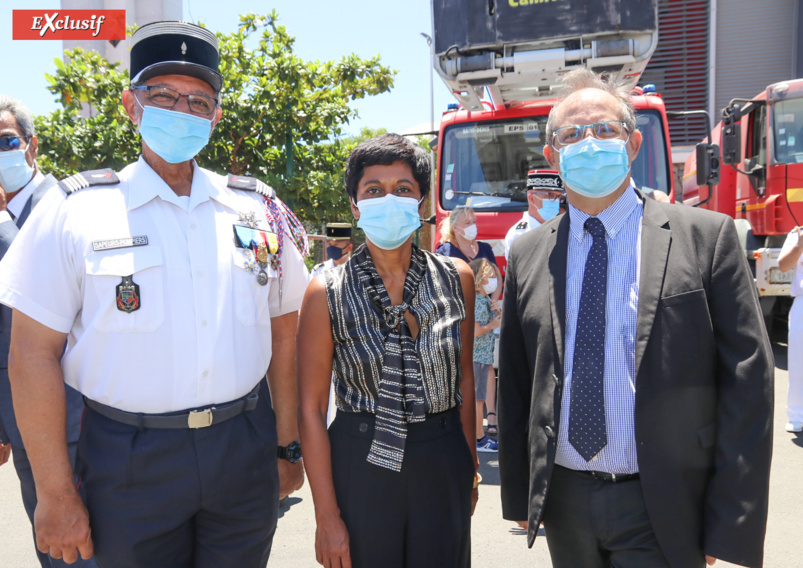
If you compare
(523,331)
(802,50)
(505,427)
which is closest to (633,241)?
(523,331)

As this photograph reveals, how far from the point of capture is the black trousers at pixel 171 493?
6.73 ft

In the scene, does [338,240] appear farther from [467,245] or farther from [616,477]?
[616,477]

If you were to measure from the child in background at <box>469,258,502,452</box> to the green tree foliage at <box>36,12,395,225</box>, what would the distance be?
531 cm

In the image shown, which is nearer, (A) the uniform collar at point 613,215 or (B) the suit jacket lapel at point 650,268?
(B) the suit jacket lapel at point 650,268

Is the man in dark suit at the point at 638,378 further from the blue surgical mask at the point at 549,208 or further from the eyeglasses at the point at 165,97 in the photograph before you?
the blue surgical mask at the point at 549,208

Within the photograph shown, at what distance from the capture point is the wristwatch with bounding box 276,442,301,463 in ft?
8.24

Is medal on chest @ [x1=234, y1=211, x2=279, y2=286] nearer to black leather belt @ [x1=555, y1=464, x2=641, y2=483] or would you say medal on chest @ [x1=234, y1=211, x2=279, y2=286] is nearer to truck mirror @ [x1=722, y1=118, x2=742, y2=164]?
black leather belt @ [x1=555, y1=464, x2=641, y2=483]

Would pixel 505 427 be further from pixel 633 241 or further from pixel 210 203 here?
pixel 210 203

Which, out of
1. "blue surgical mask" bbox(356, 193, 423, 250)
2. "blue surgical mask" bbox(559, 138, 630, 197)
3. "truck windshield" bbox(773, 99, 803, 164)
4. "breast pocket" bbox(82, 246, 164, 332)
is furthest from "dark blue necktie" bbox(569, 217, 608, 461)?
"truck windshield" bbox(773, 99, 803, 164)

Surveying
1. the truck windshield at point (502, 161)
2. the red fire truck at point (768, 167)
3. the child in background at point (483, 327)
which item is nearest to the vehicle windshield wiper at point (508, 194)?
the truck windshield at point (502, 161)

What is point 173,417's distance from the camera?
6.88 feet

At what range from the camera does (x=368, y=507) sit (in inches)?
86.5

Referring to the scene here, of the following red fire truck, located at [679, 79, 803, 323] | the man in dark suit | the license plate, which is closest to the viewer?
the man in dark suit

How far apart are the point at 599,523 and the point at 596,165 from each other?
1108 millimetres
